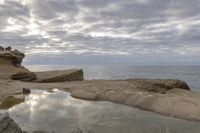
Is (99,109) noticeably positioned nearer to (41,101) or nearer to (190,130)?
(41,101)

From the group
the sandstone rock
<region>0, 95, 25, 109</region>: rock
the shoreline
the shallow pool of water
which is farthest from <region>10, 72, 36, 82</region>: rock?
the shallow pool of water

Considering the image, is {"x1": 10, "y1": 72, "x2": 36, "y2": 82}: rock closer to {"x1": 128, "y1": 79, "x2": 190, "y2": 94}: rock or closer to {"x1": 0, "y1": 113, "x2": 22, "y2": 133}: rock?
{"x1": 128, "y1": 79, "x2": 190, "y2": 94}: rock

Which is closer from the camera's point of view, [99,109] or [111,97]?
[99,109]

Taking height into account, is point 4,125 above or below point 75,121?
above

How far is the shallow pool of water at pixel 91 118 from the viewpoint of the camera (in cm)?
1234

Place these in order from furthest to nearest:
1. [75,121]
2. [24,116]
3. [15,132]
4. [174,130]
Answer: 1. [24,116]
2. [75,121]
3. [174,130]
4. [15,132]

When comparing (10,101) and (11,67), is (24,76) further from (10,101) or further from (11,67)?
→ (10,101)

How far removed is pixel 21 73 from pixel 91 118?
70.3 ft

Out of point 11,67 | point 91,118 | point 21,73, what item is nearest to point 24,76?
point 21,73

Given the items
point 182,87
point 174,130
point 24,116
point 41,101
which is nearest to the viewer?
point 174,130

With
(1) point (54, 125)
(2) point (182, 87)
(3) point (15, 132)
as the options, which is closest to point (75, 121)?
(1) point (54, 125)

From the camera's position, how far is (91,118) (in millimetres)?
14195

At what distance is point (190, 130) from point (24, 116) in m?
9.02

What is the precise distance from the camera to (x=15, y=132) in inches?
365
